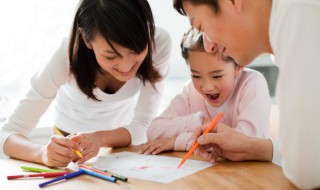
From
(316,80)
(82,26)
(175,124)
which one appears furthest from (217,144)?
(82,26)

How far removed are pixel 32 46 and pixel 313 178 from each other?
165 cm

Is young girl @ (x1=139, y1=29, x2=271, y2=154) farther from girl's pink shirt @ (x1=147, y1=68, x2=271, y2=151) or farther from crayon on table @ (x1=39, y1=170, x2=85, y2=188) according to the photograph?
crayon on table @ (x1=39, y1=170, x2=85, y2=188)

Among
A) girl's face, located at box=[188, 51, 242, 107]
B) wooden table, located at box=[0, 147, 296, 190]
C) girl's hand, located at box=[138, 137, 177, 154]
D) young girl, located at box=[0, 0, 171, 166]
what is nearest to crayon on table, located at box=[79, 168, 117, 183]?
wooden table, located at box=[0, 147, 296, 190]

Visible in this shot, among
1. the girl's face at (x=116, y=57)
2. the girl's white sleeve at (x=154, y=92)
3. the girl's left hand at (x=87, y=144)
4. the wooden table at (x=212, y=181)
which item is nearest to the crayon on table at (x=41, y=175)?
the wooden table at (x=212, y=181)

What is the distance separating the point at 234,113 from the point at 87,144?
49 centimetres

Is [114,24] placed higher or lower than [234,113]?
higher

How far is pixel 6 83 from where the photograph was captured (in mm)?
1890

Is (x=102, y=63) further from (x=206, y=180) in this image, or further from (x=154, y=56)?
(x=206, y=180)

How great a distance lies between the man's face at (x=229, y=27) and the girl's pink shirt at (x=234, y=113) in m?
0.31

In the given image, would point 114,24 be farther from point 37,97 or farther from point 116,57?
point 37,97

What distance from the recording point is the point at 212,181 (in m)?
0.75

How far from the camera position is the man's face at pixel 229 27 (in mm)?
730

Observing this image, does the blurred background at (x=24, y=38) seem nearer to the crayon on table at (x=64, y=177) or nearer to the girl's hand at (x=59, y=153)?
the girl's hand at (x=59, y=153)

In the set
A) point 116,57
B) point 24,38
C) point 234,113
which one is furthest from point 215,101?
point 24,38
